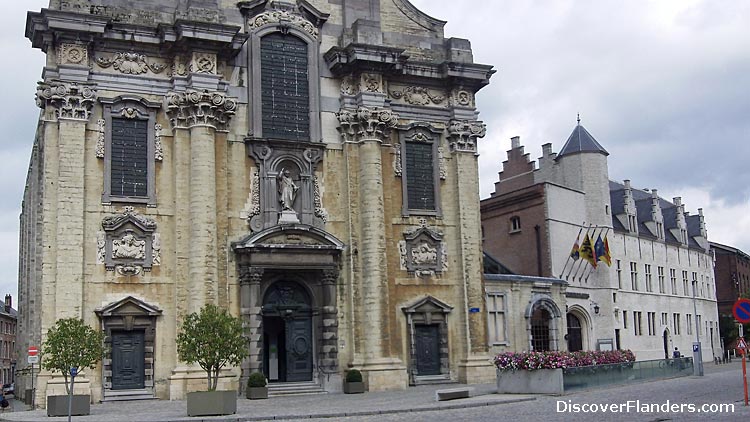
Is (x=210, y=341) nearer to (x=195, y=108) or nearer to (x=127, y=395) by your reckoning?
(x=127, y=395)

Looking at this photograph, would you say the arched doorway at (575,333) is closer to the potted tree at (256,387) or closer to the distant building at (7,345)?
the potted tree at (256,387)

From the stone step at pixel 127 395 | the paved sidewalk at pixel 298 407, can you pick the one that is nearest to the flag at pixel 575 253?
the paved sidewalk at pixel 298 407

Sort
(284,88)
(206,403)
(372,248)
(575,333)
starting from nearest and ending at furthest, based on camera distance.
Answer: (206,403), (372,248), (284,88), (575,333)

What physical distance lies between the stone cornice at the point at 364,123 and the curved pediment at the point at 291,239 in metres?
3.93

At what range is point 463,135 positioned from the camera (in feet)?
117

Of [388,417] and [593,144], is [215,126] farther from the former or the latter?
[593,144]

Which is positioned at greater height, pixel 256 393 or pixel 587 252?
pixel 587 252

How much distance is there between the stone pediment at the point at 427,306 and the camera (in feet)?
110

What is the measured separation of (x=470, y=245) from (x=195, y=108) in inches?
462

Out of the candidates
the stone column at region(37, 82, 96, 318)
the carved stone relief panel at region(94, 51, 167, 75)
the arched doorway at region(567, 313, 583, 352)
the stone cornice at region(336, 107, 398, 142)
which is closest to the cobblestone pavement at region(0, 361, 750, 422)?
the stone column at region(37, 82, 96, 318)

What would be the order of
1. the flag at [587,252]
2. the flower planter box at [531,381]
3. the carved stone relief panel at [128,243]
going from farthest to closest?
the flag at [587,252]
the carved stone relief panel at [128,243]
the flower planter box at [531,381]

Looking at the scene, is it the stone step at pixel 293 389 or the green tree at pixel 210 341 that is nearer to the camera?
the green tree at pixel 210 341

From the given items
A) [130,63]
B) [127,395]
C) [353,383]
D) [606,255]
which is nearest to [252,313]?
[353,383]

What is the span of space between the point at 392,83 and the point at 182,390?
14.3 meters
